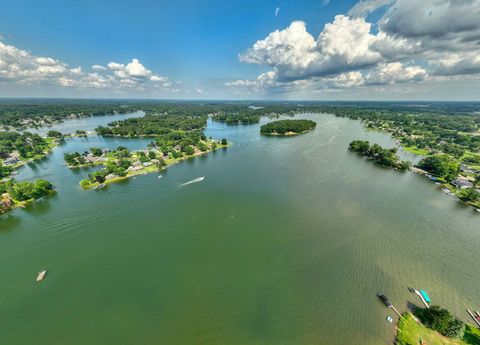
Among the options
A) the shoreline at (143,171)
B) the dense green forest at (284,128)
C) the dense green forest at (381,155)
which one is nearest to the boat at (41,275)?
the shoreline at (143,171)

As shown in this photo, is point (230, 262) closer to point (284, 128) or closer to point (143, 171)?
point (143, 171)

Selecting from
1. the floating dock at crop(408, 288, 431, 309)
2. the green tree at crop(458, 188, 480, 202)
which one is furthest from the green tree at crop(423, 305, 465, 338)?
the green tree at crop(458, 188, 480, 202)

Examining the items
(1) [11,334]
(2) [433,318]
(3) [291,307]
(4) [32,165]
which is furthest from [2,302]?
(4) [32,165]

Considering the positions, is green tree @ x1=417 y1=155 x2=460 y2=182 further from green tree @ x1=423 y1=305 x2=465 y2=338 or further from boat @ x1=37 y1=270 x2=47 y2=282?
boat @ x1=37 y1=270 x2=47 y2=282

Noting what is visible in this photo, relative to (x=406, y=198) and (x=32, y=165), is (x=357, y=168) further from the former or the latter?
(x=32, y=165)

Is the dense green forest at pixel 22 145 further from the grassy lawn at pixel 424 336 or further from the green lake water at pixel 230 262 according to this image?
the grassy lawn at pixel 424 336
